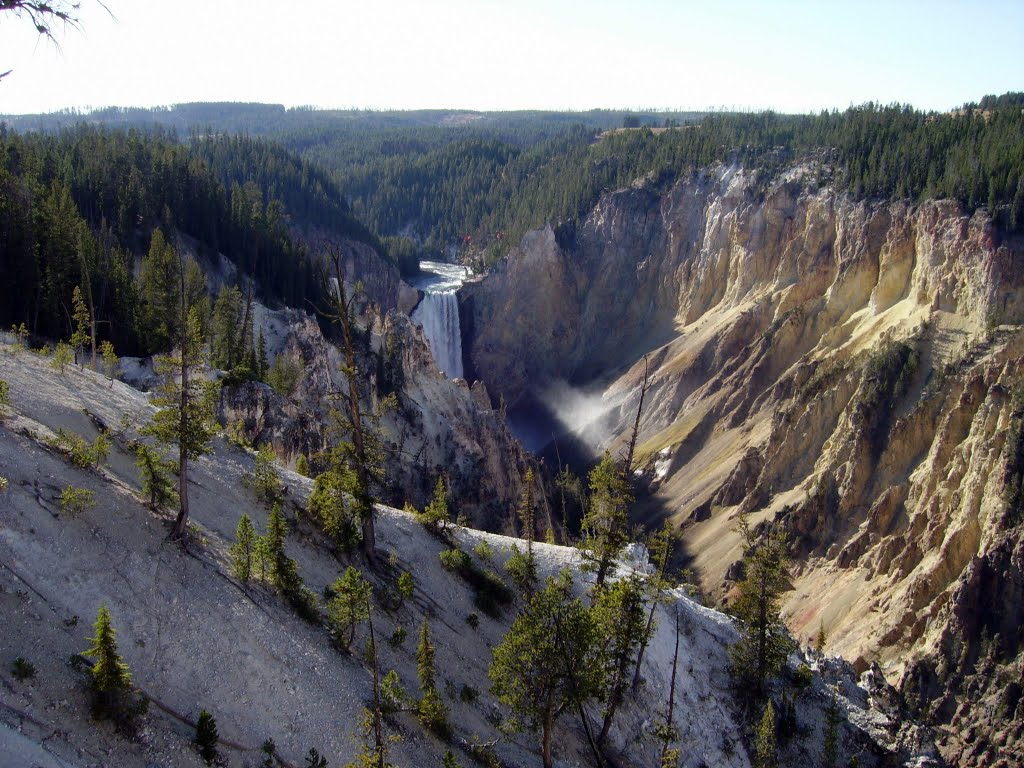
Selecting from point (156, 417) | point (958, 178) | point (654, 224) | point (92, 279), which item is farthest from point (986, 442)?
point (654, 224)

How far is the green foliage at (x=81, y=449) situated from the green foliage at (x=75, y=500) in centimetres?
146

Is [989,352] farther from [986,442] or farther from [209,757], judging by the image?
[209,757]

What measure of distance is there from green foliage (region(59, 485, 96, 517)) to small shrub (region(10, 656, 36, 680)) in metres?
4.28

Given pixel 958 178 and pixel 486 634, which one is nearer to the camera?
pixel 486 634

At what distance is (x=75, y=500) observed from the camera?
16.8 m

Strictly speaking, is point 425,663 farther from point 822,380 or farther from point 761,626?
point 822,380

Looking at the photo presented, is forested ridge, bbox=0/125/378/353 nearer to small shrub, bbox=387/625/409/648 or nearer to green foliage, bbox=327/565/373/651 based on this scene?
small shrub, bbox=387/625/409/648

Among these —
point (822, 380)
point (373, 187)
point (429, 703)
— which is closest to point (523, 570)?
point (429, 703)

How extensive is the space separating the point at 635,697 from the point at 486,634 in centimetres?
513

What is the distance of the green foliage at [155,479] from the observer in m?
17.8

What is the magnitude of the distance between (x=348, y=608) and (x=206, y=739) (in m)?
4.36

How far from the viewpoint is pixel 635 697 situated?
2386cm

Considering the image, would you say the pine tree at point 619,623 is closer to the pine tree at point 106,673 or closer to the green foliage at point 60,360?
the pine tree at point 106,673

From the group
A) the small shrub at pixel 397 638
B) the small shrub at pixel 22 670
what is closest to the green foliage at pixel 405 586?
the small shrub at pixel 397 638
